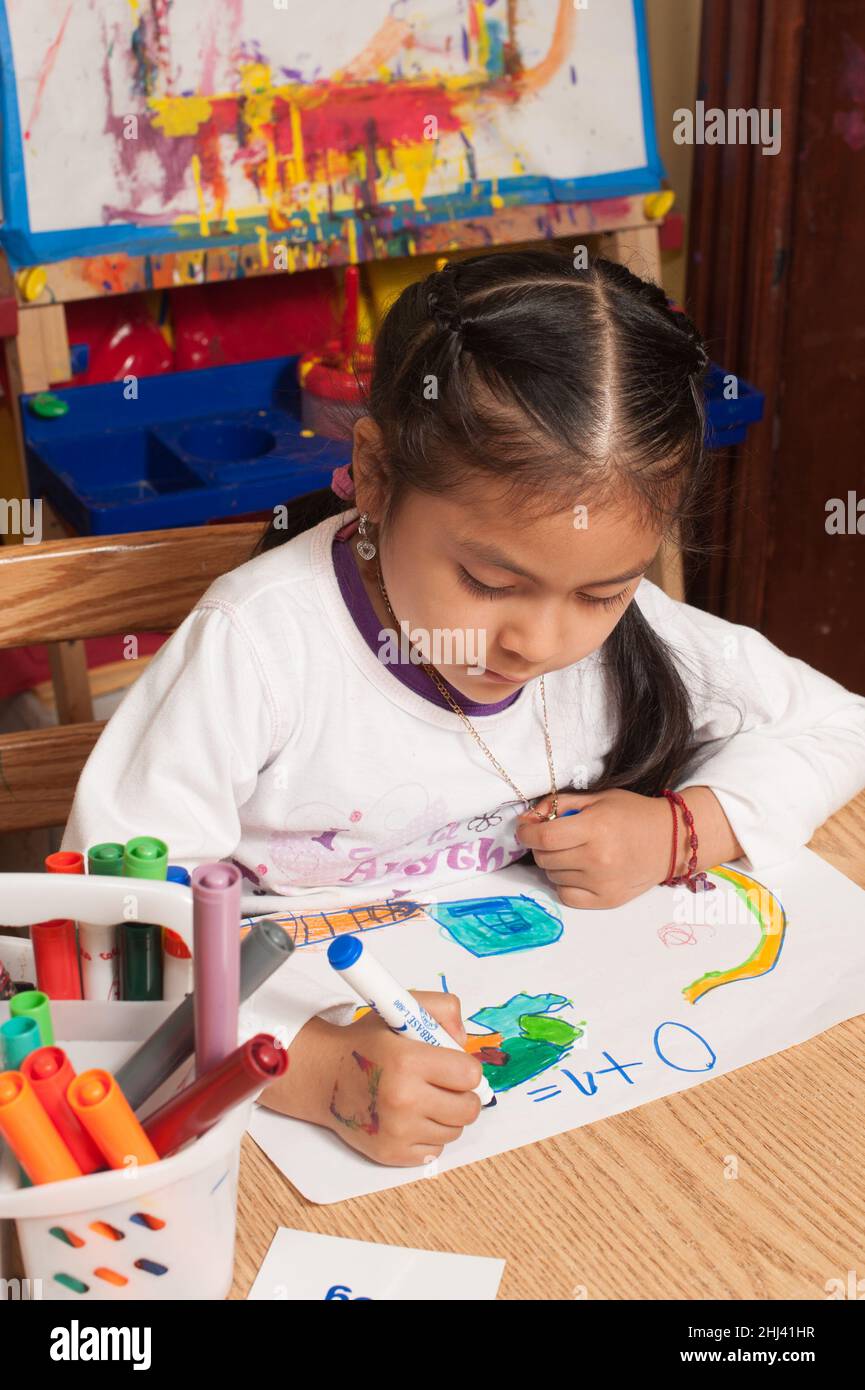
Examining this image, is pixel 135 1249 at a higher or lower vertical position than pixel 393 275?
lower

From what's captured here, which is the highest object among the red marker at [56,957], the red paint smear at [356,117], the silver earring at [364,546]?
the red paint smear at [356,117]

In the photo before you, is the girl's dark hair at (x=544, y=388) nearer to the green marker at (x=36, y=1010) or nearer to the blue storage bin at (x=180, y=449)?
the green marker at (x=36, y=1010)

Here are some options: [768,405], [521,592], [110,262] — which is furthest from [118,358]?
[521,592]

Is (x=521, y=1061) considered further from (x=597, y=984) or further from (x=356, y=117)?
(x=356, y=117)

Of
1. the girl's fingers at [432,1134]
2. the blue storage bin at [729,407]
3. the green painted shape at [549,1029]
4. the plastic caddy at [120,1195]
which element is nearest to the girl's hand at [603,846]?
the green painted shape at [549,1029]

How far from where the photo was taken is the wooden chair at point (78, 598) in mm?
964

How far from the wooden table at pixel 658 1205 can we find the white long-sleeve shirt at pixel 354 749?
18 centimetres

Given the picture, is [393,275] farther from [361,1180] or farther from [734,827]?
[361,1180]

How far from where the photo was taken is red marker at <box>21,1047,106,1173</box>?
0.51m

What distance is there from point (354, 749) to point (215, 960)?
0.42 m

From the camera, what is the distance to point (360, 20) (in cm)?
164

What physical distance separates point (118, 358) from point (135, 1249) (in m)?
1.41

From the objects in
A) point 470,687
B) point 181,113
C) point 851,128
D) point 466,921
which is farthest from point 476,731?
point 851,128

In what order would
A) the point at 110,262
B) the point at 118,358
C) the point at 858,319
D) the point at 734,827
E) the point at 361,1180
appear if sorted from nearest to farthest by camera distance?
the point at 361,1180, the point at 734,827, the point at 110,262, the point at 118,358, the point at 858,319
